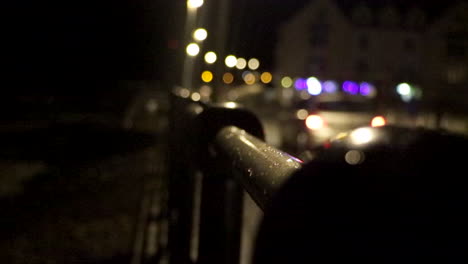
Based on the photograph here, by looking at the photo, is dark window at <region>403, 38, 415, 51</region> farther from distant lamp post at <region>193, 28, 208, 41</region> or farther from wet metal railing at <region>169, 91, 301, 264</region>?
wet metal railing at <region>169, 91, 301, 264</region>

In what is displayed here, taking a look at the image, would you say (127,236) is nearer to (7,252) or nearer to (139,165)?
(7,252)

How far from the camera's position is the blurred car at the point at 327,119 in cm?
1570

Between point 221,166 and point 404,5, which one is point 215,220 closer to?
point 221,166

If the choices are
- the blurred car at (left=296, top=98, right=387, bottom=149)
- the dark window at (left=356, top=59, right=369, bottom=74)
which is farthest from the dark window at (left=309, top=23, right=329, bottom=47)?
the blurred car at (left=296, top=98, right=387, bottom=149)

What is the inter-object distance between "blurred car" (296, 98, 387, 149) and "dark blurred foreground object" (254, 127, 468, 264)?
14.4 meters

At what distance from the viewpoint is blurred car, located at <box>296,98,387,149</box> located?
15703mm

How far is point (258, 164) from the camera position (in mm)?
1363

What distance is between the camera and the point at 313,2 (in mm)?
60438

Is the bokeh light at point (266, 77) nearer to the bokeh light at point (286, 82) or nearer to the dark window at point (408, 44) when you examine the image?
the bokeh light at point (286, 82)

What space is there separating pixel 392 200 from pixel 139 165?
1230 centimetres

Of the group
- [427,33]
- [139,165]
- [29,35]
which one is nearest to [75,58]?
[29,35]

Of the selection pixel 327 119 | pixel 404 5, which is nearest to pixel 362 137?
pixel 327 119

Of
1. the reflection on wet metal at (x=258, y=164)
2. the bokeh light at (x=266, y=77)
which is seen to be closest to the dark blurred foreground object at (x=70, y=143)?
the reflection on wet metal at (x=258, y=164)

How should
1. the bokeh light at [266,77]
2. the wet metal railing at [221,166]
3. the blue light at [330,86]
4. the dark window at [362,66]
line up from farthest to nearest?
the bokeh light at [266,77] → the dark window at [362,66] → the blue light at [330,86] → the wet metal railing at [221,166]
